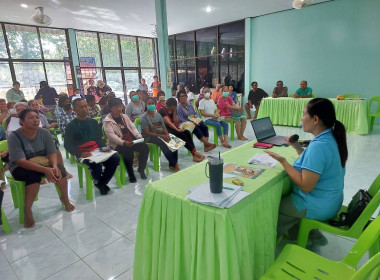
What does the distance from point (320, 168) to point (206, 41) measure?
8483mm

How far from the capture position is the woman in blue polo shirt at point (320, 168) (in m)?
1.31

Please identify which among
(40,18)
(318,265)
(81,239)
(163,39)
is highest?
(40,18)

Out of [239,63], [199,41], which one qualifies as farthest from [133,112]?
[199,41]

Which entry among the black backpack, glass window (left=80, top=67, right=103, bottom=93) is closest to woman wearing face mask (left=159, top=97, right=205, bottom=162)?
the black backpack

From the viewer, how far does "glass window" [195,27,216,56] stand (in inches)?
339

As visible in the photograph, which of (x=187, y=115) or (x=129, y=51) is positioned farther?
(x=129, y=51)

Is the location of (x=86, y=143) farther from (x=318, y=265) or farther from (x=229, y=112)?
(x=229, y=112)

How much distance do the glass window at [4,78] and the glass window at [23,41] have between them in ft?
A: 1.24

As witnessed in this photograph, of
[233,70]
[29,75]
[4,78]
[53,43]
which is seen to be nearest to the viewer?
[4,78]

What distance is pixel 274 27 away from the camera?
688 cm

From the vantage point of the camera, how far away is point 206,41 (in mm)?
8883

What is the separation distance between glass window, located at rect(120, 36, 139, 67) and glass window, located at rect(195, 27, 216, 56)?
2596 mm

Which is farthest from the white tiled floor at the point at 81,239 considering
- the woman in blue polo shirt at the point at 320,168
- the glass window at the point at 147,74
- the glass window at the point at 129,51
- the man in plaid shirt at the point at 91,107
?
the glass window at the point at 147,74

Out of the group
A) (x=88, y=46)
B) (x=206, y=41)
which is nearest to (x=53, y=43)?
(x=88, y=46)
